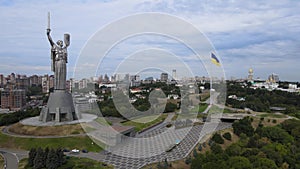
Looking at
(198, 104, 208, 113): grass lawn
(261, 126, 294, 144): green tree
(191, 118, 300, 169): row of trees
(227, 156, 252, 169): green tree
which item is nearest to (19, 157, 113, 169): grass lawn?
(191, 118, 300, 169): row of trees

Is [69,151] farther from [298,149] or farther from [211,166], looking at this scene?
[298,149]

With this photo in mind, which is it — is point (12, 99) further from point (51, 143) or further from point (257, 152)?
point (257, 152)

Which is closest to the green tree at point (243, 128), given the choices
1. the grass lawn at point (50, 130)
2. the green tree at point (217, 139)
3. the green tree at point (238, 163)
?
the green tree at point (217, 139)

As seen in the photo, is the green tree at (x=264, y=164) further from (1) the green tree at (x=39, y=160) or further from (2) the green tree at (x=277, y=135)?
(1) the green tree at (x=39, y=160)

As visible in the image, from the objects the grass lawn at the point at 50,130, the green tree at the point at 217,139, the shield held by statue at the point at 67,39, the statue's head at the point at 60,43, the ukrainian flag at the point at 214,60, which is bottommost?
the green tree at the point at 217,139

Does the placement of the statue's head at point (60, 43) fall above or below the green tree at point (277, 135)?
above

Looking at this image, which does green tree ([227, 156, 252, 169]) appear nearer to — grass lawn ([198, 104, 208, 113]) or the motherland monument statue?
the motherland monument statue
